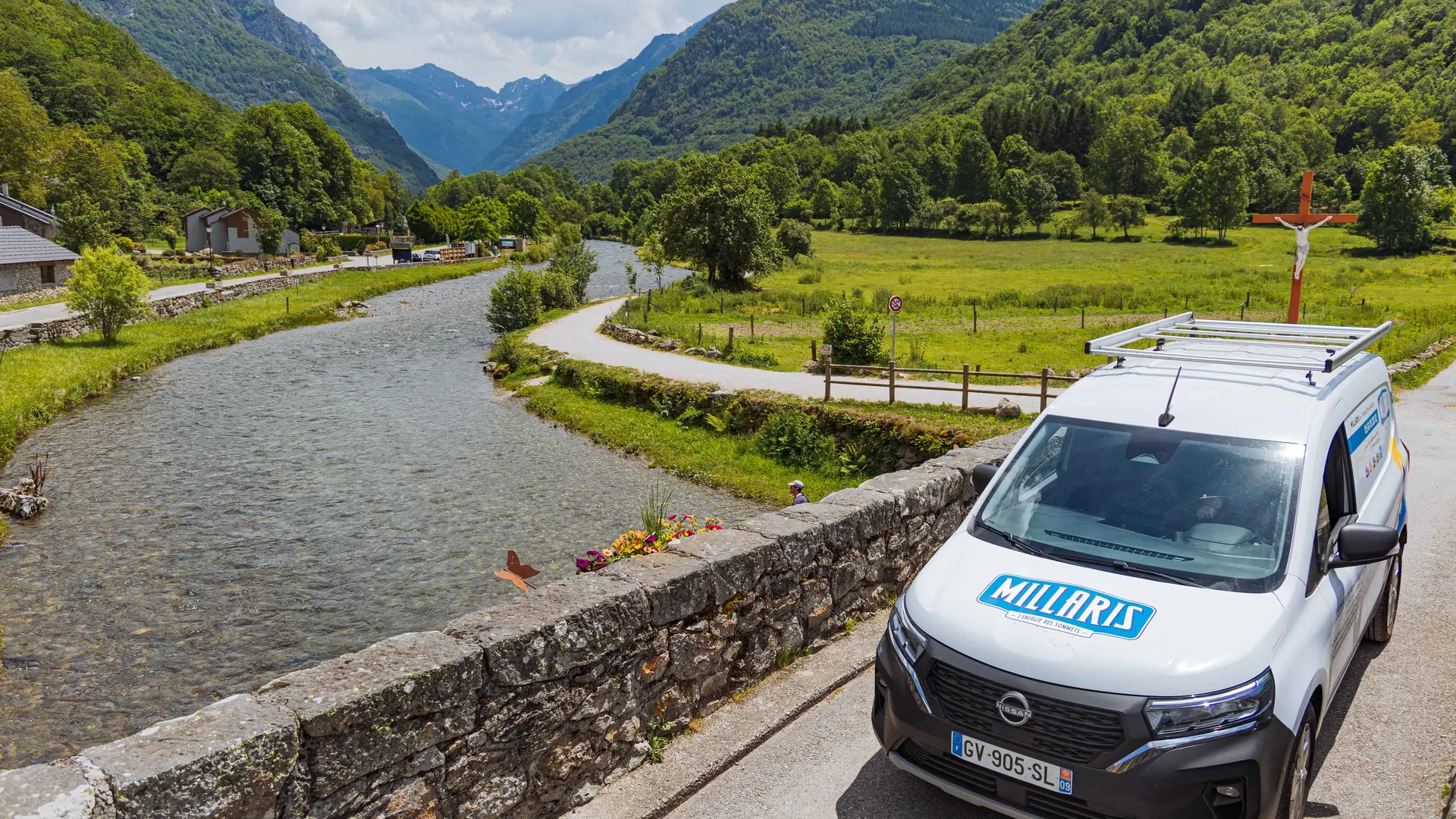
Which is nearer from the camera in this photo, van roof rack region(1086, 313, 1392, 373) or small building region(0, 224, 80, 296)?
van roof rack region(1086, 313, 1392, 373)

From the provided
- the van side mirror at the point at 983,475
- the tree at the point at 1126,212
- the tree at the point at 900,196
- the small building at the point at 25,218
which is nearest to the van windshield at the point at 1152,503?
the van side mirror at the point at 983,475

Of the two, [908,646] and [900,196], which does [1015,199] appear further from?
[908,646]

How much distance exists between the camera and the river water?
11.6 metres

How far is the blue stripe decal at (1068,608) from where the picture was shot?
4.23m

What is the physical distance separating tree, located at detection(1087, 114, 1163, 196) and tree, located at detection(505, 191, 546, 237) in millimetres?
91581

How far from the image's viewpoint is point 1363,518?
18.6ft

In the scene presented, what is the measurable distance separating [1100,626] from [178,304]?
52.5 m

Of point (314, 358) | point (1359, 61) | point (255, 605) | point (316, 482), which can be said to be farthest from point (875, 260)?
point (1359, 61)

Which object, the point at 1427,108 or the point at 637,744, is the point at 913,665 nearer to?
the point at 637,744

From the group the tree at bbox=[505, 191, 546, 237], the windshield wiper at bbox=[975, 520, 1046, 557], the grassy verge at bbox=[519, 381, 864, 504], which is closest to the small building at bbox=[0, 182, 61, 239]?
the grassy verge at bbox=[519, 381, 864, 504]

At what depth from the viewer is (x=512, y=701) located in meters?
4.56

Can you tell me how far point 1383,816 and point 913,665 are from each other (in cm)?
279

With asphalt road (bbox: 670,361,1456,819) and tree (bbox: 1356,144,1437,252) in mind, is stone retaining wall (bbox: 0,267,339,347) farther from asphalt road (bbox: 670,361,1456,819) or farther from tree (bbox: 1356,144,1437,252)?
tree (bbox: 1356,144,1437,252)

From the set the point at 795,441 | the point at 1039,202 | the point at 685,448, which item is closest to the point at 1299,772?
the point at 795,441
